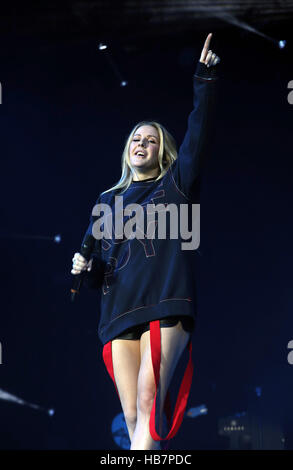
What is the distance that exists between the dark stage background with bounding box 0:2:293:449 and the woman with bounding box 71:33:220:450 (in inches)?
107

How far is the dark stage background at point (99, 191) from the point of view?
4301mm

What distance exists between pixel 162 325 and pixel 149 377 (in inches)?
6.9

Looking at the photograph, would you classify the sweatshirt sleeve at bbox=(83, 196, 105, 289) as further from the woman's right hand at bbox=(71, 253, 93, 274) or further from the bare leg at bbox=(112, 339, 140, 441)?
the bare leg at bbox=(112, 339, 140, 441)

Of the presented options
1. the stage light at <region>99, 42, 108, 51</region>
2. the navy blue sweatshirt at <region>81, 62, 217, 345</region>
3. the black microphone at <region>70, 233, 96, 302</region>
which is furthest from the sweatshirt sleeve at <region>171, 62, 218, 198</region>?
the stage light at <region>99, 42, 108, 51</region>

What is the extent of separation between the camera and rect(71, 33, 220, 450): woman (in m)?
1.56

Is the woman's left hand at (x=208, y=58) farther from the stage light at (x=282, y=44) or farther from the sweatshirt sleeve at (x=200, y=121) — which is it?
the stage light at (x=282, y=44)

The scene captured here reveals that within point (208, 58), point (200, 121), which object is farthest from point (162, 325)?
point (208, 58)

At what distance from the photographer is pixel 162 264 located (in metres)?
1.71

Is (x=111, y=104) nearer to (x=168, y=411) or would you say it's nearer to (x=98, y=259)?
(x=98, y=259)

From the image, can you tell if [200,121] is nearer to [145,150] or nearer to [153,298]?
[145,150]

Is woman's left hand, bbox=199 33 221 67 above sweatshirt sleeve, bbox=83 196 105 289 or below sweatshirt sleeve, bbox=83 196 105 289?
above

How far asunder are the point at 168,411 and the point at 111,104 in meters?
3.42

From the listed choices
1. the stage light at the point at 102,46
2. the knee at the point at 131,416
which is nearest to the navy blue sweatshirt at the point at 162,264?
the knee at the point at 131,416

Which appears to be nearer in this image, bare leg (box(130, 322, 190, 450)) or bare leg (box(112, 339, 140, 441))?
bare leg (box(130, 322, 190, 450))
